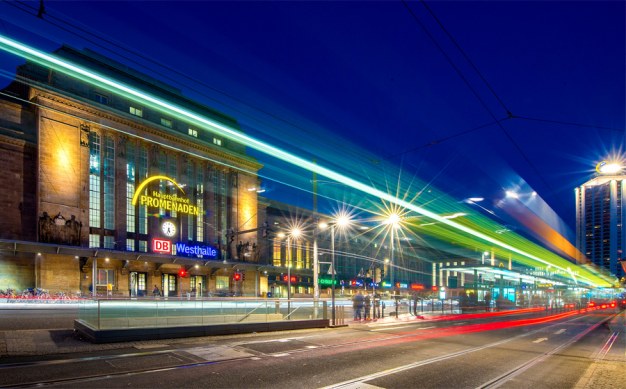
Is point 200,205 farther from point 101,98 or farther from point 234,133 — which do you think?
point 234,133

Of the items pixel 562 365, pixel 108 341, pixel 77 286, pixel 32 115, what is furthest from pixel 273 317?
pixel 32 115

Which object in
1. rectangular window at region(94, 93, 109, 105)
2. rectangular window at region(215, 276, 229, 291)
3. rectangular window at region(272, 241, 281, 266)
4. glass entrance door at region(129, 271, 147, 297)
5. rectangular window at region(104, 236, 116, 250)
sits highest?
rectangular window at region(94, 93, 109, 105)

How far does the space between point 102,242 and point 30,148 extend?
488 inches

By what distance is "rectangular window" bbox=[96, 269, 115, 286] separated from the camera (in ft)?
166

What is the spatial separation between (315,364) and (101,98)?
170 feet

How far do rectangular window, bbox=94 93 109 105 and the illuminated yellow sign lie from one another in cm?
1042

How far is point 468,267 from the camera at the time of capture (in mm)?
45812

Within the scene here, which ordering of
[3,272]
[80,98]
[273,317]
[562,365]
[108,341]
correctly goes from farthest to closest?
[80,98]
[3,272]
[273,317]
[108,341]
[562,365]

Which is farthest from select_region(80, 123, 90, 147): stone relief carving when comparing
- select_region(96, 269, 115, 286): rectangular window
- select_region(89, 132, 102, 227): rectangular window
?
select_region(96, 269, 115, 286): rectangular window

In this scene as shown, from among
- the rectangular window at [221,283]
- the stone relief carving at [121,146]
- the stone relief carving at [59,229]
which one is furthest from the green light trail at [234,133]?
the rectangular window at [221,283]

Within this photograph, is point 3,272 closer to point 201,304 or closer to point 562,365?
point 201,304

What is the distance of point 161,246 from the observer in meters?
55.1

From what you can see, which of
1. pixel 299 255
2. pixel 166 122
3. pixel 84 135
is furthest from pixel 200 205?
pixel 299 255

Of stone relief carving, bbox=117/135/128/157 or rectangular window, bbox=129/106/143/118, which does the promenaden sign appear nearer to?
stone relief carving, bbox=117/135/128/157
